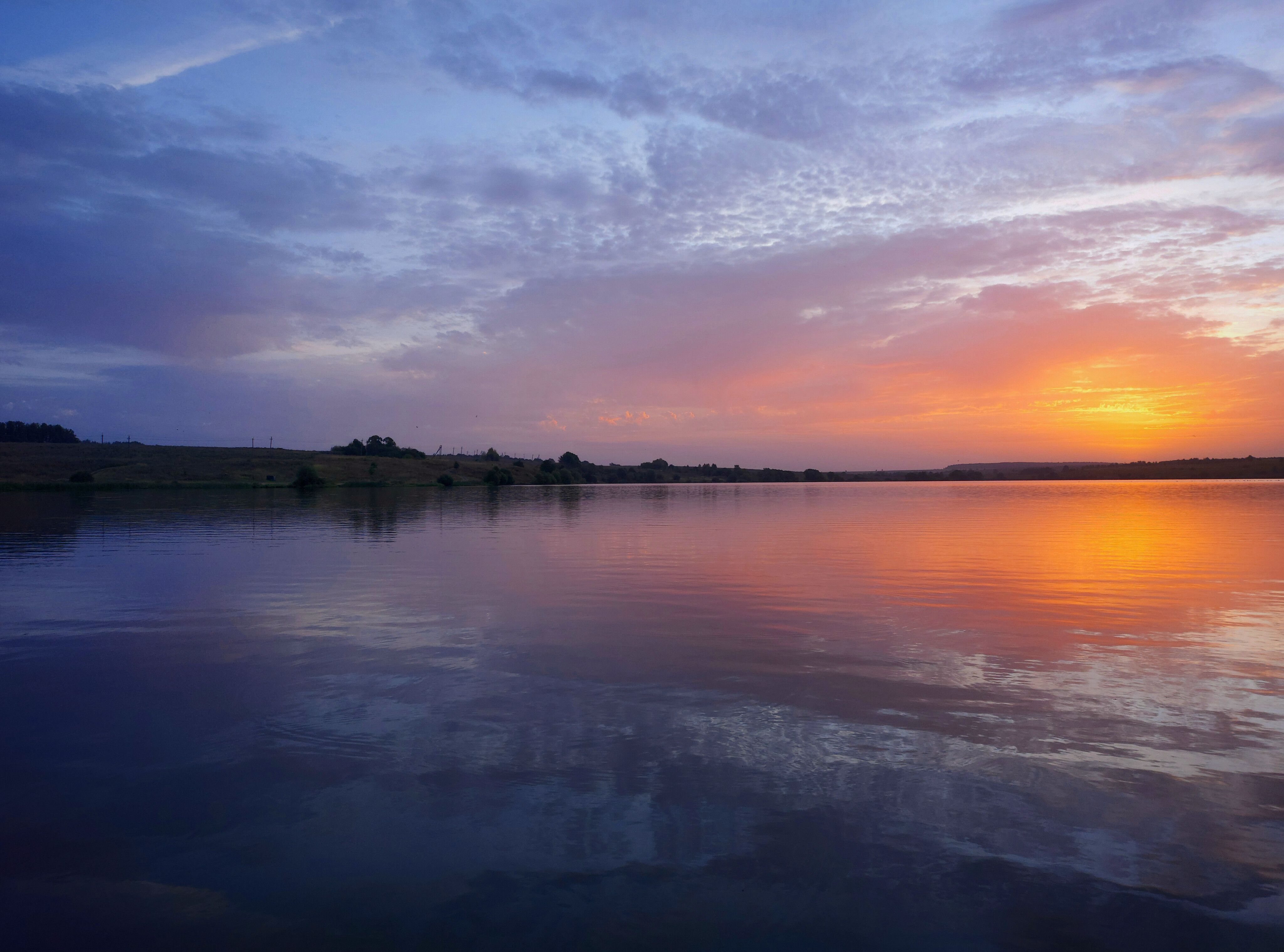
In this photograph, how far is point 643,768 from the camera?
22.9 ft

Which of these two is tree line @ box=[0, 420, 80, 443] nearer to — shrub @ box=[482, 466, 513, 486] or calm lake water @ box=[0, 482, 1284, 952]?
shrub @ box=[482, 466, 513, 486]

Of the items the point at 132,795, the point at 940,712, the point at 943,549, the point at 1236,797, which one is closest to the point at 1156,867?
the point at 1236,797

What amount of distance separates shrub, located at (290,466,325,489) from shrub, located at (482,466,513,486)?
29.6 m

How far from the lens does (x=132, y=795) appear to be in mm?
6473

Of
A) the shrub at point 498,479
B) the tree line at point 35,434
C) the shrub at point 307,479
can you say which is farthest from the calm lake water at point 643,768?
the tree line at point 35,434

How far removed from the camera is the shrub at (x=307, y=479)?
94938 mm

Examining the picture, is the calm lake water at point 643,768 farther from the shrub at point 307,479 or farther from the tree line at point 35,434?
the tree line at point 35,434

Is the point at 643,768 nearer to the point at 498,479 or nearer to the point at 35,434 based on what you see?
the point at 498,479

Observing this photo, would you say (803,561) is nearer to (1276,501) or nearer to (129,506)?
(129,506)

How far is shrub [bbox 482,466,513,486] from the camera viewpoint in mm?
123250

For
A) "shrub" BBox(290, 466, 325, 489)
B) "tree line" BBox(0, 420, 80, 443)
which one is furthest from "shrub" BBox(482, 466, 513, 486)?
"tree line" BBox(0, 420, 80, 443)

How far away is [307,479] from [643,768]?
9794 centimetres

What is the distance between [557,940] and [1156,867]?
166 inches

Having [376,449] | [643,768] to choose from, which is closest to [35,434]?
[376,449]
